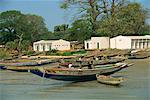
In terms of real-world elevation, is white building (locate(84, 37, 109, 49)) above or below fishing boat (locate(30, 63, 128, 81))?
above

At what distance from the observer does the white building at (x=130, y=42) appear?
2944cm

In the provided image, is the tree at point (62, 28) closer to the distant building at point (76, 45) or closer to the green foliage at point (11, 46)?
the distant building at point (76, 45)

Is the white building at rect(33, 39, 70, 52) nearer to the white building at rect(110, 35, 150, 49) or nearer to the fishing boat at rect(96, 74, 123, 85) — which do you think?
the white building at rect(110, 35, 150, 49)

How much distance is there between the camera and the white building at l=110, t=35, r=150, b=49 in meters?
29.4

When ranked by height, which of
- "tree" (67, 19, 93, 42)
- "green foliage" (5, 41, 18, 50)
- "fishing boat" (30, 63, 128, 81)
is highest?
"tree" (67, 19, 93, 42)

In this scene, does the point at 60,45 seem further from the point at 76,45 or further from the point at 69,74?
the point at 69,74

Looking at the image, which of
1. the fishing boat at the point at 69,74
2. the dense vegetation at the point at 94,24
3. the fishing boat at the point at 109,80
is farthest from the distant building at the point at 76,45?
the fishing boat at the point at 109,80

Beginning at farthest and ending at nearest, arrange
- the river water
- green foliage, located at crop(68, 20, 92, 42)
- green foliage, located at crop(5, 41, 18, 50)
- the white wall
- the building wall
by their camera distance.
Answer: green foliage, located at crop(68, 20, 92, 42)
the building wall
green foliage, located at crop(5, 41, 18, 50)
the white wall
the river water

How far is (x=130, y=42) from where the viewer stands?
2956 cm

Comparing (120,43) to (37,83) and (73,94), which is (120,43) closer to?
(37,83)

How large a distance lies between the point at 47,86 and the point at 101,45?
1856 cm

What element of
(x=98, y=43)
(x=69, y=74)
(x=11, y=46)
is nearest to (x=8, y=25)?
(x=11, y=46)

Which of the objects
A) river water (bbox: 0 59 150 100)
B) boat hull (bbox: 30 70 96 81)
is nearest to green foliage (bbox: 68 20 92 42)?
river water (bbox: 0 59 150 100)

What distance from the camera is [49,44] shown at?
3158 centimetres
